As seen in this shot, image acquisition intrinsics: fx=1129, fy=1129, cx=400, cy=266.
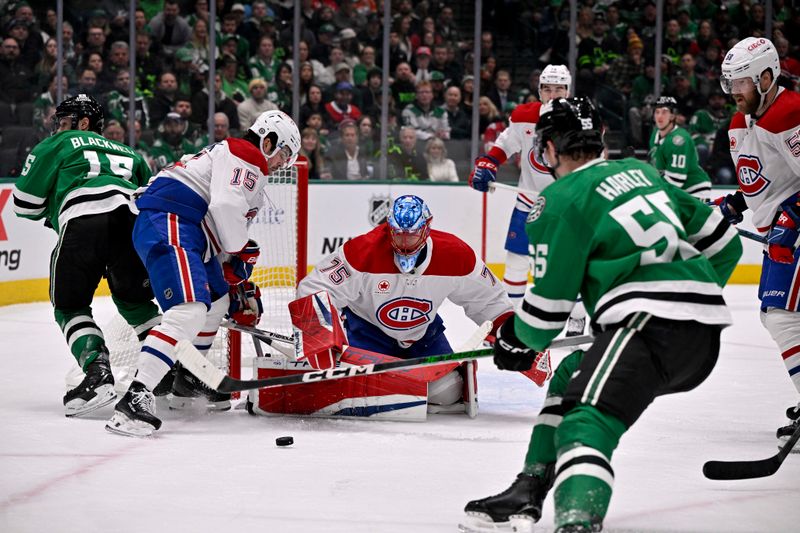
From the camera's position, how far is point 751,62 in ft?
12.1

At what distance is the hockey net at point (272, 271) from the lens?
4574 mm

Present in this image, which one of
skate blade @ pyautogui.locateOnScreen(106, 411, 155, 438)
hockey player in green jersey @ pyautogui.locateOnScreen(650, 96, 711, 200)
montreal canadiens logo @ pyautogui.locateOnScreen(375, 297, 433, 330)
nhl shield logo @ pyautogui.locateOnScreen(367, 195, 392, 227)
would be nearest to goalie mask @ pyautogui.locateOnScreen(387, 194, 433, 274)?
montreal canadiens logo @ pyautogui.locateOnScreen(375, 297, 433, 330)

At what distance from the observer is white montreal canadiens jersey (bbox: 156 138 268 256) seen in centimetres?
376

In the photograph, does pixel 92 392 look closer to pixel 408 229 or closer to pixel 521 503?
pixel 408 229

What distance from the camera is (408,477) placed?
3143 mm

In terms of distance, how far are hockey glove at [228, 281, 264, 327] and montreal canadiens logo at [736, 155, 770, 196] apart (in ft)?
5.82

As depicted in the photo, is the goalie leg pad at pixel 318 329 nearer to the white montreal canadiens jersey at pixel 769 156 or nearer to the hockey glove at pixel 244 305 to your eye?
the hockey glove at pixel 244 305

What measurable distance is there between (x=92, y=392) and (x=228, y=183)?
872 millimetres

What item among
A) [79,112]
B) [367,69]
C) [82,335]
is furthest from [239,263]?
[367,69]

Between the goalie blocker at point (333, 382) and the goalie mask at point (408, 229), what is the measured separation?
301 millimetres

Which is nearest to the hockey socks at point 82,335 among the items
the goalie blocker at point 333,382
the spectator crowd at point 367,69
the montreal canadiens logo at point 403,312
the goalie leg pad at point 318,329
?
the goalie blocker at point 333,382

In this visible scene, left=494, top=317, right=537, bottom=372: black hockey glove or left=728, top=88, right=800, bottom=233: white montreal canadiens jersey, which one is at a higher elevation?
left=728, top=88, right=800, bottom=233: white montreal canadiens jersey

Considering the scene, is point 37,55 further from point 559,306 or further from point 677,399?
point 559,306

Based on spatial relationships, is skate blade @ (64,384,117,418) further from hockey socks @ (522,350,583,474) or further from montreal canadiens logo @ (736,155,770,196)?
montreal canadiens logo @ (736,155,770,196)
